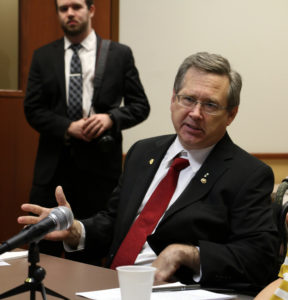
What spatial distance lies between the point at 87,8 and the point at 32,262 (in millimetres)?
2879

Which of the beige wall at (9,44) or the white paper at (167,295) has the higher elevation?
the beige wall at (9,44)

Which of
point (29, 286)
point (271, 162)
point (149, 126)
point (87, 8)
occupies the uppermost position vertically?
point (87, 8)

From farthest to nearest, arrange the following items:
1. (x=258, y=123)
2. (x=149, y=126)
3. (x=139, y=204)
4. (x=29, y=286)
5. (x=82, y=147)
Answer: (x=258, y=123), (x=149, y=126), (x=82, y=147), (x=139, y=204), (x=29, y=286)

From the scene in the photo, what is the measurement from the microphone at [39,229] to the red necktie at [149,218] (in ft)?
3.16

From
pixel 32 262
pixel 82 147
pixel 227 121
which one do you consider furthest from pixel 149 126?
pixel 32 262

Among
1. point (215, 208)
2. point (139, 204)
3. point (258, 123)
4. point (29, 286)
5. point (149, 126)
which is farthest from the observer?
point (258, 123)

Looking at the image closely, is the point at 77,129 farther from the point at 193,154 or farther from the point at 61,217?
the point at 61,217

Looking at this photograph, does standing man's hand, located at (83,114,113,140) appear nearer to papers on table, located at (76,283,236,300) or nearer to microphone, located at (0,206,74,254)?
papers on table, located at (76,283,236,300)

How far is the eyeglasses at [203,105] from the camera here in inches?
104

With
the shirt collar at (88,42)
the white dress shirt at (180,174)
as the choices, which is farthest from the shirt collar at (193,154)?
the shirt collar at (88,42)

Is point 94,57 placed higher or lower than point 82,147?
higher

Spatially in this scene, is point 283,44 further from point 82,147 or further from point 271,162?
point 82,147

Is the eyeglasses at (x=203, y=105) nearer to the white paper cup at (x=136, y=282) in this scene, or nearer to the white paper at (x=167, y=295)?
the white paper at (x=167, y=295)

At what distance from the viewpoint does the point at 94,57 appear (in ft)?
13.3
